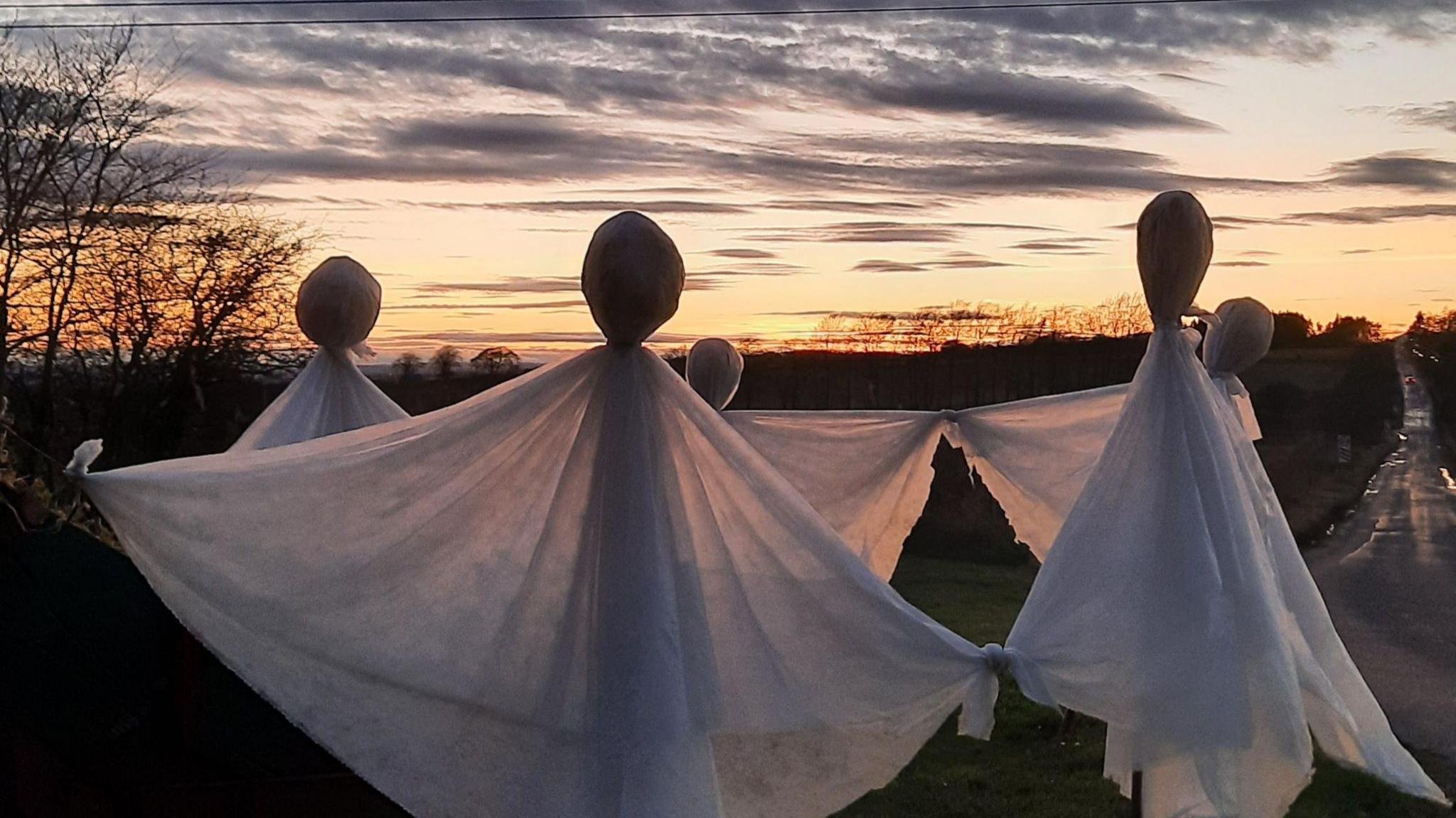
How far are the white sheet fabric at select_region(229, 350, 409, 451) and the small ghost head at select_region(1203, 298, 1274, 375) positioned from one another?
2.86m

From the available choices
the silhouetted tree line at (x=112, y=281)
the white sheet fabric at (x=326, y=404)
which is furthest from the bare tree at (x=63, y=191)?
the white sheet fabric at (x=326, y=404)

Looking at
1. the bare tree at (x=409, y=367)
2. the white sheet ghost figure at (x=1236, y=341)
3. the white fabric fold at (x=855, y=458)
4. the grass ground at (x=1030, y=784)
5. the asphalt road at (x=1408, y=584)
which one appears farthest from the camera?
the bare tree at (x=409, y=367)

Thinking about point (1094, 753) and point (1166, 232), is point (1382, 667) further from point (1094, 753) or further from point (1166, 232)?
point (1166, 232)

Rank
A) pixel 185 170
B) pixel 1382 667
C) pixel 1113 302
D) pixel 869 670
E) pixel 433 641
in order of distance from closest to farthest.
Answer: pixel 433 641
pixel 869 670
pixel 1382 667
pixel 1113 302
pixel 185 170

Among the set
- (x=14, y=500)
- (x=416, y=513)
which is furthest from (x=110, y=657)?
(x=416, y=513)

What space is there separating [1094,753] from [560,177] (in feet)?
14.0

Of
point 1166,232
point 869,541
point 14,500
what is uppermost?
point 1166,232

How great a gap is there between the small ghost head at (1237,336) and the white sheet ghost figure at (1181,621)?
125 centimetres

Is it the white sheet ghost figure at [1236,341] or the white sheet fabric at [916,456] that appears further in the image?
the white sheet fabric at [916,456]

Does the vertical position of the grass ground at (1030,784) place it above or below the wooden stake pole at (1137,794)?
below

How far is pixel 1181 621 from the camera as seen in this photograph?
2.94 metres

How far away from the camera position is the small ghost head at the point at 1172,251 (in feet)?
10.8

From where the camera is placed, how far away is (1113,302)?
34.5ft

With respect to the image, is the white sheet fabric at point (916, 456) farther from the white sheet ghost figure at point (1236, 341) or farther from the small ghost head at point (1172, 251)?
the small ghost head at point (1172, 251)
